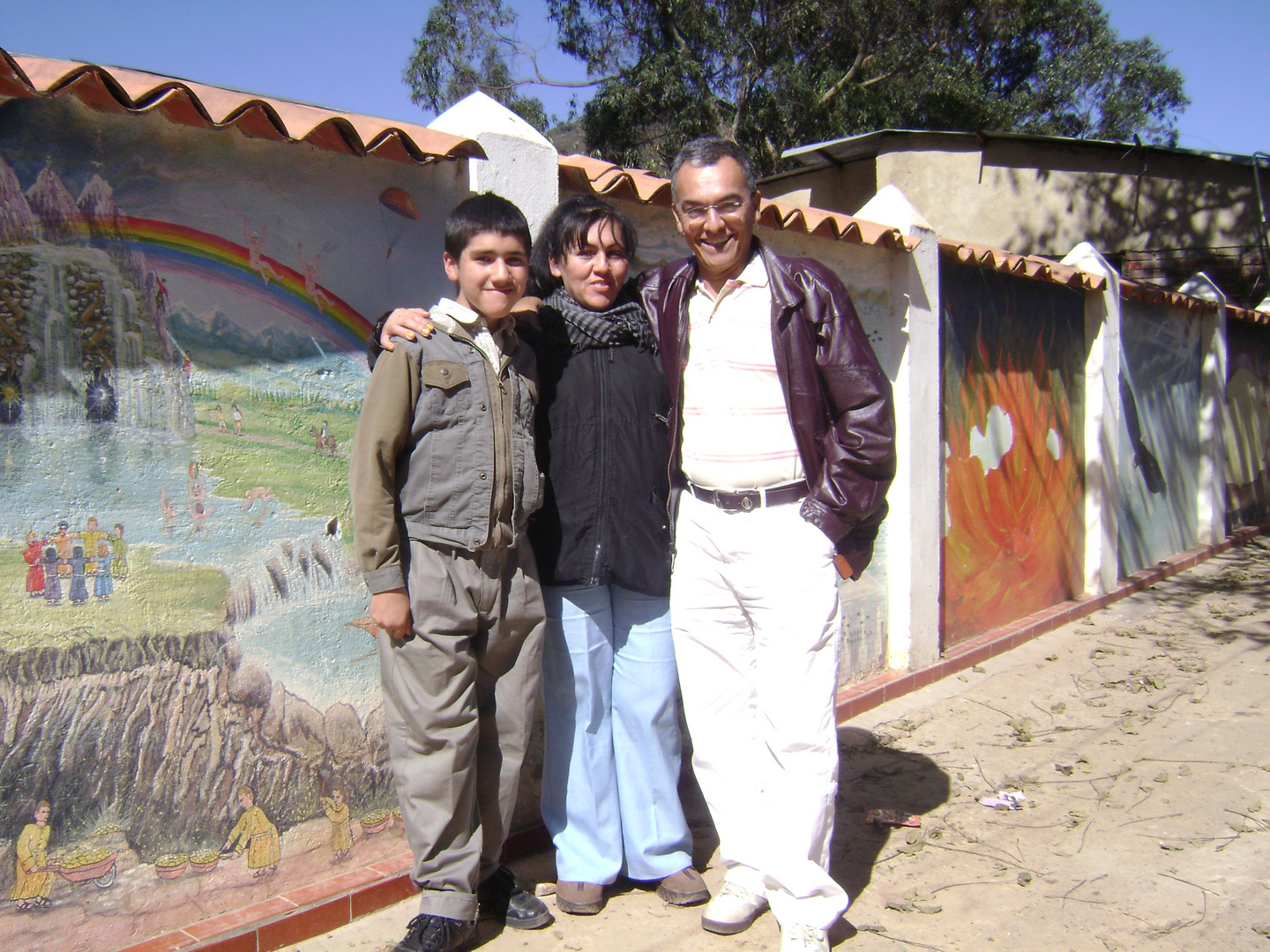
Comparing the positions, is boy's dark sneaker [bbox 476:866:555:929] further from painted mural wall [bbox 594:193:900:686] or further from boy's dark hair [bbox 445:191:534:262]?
painted mural wall [bbox 594:193:900:686]

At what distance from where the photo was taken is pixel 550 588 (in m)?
2.88

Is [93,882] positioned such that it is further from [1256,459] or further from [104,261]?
[1256,459]

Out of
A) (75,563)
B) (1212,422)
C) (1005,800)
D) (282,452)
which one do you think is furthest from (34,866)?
(1212,422)

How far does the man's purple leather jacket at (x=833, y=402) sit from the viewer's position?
8.61 feet

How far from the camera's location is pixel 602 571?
2.83 meters

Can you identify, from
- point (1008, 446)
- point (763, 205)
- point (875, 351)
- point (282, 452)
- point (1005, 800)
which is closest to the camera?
point (282, 452)

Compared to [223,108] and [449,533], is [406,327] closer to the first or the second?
[449,533]

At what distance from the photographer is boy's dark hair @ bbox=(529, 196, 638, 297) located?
278cm

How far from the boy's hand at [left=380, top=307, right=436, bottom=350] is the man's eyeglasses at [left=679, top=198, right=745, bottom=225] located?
0.79 meters

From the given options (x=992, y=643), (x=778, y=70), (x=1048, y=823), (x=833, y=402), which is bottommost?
(x=1048, y=823)

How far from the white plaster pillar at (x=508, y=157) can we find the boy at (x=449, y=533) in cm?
52

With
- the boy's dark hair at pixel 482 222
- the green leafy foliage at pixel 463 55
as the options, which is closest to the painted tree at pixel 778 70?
the green leafy foliage at pixel 463 55

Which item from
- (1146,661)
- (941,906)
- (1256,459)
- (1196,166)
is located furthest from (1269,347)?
(941,906)

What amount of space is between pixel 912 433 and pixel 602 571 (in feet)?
9.53
